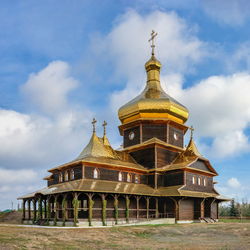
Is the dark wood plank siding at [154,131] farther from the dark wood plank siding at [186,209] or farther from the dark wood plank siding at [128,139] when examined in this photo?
the dark wood plank siding at [186,209]

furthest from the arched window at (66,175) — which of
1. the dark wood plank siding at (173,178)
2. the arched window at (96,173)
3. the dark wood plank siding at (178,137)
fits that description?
the dark wood plank siding at (178,137)

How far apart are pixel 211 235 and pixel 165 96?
1942 centimetres

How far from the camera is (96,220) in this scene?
27.2 metres

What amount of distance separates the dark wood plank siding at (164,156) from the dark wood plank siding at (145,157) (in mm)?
601

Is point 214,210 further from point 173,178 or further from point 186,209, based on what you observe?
point 173,178

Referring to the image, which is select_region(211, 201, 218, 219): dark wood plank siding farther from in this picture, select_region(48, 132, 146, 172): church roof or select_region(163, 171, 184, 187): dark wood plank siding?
select_region(48, 132, 146, 172): church roof

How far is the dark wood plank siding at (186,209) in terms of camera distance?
30.9 meters

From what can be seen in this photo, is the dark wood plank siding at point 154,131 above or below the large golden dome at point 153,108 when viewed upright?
below

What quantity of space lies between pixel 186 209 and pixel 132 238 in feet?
43.3

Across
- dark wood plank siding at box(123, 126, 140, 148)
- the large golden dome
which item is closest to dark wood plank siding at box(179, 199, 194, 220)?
dark wood plank siding at box(123, 126, 140, 148)

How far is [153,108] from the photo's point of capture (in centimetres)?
3509

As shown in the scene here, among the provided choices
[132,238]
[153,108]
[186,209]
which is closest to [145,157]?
[153,108]

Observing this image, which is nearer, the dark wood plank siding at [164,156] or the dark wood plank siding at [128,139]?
the dark wood plank siding at [164,156]

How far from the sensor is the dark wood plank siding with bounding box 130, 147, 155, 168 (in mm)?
33562
